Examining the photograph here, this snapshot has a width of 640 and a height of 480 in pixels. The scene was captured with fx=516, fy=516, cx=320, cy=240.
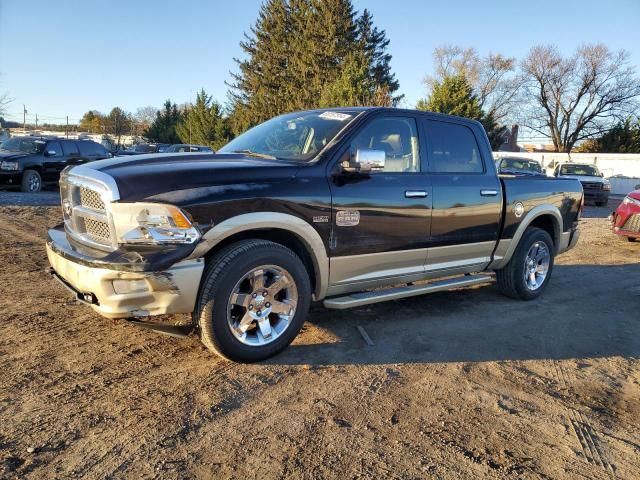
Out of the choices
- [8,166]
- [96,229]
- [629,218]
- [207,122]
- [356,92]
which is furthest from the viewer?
[207,122]

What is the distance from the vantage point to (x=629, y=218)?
9.95 meters

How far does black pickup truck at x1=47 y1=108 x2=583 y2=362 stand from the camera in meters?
3.35

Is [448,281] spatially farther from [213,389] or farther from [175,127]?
[175,127]

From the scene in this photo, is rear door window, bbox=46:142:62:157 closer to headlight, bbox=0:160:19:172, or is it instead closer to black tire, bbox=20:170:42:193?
black tire, bbox=20:170:42:193

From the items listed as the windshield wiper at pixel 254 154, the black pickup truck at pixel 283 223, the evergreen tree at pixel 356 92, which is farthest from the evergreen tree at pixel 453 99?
the windshield wiper at pixel 254 154

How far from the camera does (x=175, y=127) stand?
5366cm

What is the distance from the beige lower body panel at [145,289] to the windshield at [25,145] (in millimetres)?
13608

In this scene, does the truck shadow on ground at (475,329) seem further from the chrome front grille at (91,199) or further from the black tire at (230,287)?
the chrome front grille at (91,199)

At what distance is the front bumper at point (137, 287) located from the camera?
328 cm

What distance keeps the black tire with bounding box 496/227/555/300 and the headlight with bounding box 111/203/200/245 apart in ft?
13.2

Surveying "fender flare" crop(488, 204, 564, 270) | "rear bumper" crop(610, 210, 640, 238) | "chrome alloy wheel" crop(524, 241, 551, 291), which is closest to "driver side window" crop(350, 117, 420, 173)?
"fender flare" crop(488, 204, 564, 270)

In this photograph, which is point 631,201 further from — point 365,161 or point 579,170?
point 579,170

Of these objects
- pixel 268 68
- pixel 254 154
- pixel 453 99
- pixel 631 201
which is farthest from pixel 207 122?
pixel 254 154

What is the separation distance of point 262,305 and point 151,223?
0.99 metres
